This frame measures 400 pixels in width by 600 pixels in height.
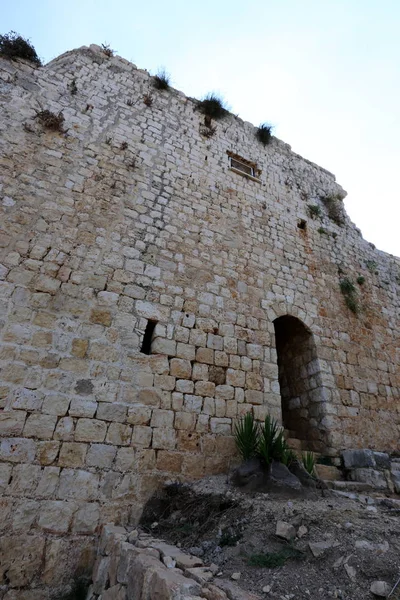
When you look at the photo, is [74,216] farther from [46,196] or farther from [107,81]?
[107,81]

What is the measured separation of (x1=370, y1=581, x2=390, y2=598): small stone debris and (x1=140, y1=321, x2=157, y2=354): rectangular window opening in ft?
11.0

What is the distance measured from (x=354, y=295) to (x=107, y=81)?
262 inches

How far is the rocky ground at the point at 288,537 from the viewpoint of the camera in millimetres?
1957

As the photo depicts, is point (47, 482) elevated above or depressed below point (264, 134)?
below

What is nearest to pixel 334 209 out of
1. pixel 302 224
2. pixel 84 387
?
pixel 302 224

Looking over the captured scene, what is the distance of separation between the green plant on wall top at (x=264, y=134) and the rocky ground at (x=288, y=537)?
25.0 ft

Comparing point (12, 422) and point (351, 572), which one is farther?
point (12, 422)

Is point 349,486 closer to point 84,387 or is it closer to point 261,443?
point 261,443

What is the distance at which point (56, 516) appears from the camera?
340 centimetres

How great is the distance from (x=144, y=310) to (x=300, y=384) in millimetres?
3291

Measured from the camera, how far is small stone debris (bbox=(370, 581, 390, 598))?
5.79 feet

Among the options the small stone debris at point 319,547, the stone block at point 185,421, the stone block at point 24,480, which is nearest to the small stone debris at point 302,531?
the small stone debris at point 319,547

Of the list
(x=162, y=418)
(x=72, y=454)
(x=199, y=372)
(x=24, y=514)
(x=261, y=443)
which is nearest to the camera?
(x=24, y=514)

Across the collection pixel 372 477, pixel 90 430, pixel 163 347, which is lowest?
pixel 372 477
